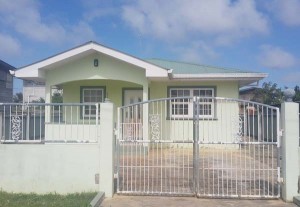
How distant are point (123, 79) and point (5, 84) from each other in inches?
424

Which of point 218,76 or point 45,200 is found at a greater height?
point 218,76

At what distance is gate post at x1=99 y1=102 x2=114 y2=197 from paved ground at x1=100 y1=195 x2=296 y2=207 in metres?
0.31

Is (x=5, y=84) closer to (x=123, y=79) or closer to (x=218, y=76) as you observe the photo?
(x=123, y=79)

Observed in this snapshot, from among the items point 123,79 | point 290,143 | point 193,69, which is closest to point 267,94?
point 193,69

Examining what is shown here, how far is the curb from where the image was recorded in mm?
7008

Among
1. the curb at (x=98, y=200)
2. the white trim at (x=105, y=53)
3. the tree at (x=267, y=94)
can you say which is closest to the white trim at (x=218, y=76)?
the white trim at (x=105, y=53)

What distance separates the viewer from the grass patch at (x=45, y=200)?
Result: 7062 millimetres

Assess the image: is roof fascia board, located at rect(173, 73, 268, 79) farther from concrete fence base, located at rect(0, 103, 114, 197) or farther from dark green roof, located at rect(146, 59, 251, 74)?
concrete fence base, located at rect(0, 103, 114, 197)

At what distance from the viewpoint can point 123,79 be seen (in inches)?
584

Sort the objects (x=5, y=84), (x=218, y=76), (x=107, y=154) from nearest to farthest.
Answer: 1. (x=107, y=154)
2. (x=218, y=76)
3. (x=5, y=84)

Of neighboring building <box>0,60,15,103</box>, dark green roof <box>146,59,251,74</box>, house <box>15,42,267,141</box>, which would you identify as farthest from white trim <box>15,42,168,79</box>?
neighboring building <box>0,60,15,103</box>

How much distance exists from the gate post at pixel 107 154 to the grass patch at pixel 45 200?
0.35 metres

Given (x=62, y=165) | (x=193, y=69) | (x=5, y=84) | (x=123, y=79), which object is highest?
(x=193, y=69)

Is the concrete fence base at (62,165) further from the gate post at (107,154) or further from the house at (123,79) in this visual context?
the house at (123,79)
